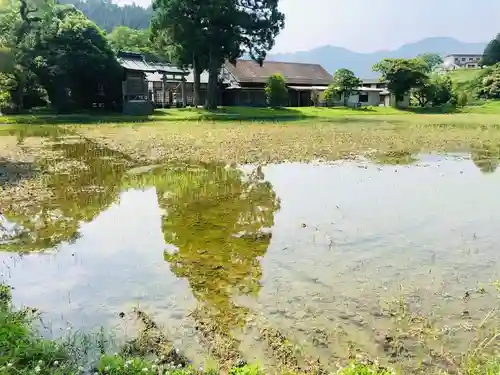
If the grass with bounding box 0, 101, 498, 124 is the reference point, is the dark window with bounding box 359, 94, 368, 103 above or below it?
above

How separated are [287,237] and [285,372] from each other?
410 centimetres

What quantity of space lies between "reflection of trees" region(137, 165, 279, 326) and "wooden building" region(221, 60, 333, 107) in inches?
1682

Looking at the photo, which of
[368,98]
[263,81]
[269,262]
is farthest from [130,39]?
[269,262]

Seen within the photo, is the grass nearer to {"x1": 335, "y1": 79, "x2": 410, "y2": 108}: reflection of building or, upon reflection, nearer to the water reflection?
{"x1": 335, "y1": 79, "x2": 410, "y2": 108}: reflection of building

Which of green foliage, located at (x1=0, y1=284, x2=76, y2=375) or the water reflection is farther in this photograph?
the water reflection

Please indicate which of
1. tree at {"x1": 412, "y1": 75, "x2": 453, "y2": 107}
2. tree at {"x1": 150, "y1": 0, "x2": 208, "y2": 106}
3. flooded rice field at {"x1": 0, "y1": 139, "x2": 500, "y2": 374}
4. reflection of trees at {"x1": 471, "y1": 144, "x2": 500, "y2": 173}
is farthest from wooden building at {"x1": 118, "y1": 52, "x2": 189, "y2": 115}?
flooded rice field at {"x1": 0, "y1": 139, "x2": 500, "y2": 374}

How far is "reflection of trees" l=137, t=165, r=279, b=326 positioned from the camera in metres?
6.07

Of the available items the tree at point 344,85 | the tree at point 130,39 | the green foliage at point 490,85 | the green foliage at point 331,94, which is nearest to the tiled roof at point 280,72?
the green foliage at point 331,94

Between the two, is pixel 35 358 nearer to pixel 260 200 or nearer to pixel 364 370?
pixel 364 370

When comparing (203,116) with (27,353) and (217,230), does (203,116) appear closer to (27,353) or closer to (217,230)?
(217,230)

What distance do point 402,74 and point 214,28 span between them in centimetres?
2483

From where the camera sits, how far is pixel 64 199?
11047mm

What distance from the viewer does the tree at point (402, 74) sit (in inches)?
2180

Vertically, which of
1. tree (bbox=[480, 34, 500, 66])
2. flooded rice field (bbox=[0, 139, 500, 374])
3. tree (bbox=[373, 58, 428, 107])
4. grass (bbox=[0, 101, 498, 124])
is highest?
tree (bbox=[480, 34, 500, 66])
